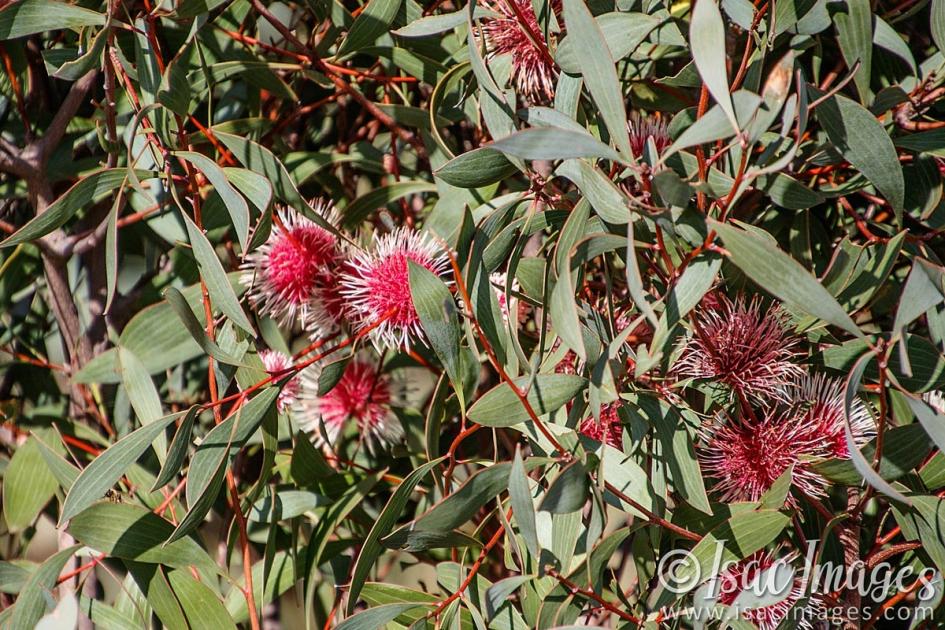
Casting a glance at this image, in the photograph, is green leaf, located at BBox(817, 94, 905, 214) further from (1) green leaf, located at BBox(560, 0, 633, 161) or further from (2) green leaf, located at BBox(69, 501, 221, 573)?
(2) green leaf, located at BBox(69, 501, 221, 573)

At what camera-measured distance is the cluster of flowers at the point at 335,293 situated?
2.77 ft

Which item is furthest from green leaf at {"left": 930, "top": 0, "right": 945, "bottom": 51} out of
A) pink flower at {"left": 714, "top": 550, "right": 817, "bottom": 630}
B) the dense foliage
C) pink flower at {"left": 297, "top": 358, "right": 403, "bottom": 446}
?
pink flower at {"left": 297, "top": 358, "right": 403, "bottom": 446}

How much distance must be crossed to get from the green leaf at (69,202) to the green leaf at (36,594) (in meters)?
0.29

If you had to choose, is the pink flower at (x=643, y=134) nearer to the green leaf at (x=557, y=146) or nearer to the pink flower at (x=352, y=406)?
the green leaf at (x=557, y=146)

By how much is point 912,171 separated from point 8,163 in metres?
0.96

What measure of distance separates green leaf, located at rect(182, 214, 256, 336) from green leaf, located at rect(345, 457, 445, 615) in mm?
180

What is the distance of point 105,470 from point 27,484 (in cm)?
32

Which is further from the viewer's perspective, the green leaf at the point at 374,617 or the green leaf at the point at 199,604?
the green leaf at the point at 199,604

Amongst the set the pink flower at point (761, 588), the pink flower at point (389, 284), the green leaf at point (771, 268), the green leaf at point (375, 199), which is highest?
the green leaf at point (771, 268)

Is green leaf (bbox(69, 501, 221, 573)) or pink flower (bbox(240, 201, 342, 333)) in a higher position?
pink flower (bbox(240, 201, 342, 333))

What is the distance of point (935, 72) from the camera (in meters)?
0.80

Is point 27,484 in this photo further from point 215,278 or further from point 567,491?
point 567,491

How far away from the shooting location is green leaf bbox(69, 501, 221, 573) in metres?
0.76

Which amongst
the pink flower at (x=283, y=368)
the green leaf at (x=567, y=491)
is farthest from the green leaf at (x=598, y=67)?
the pink flower at (x=283, y=368)
